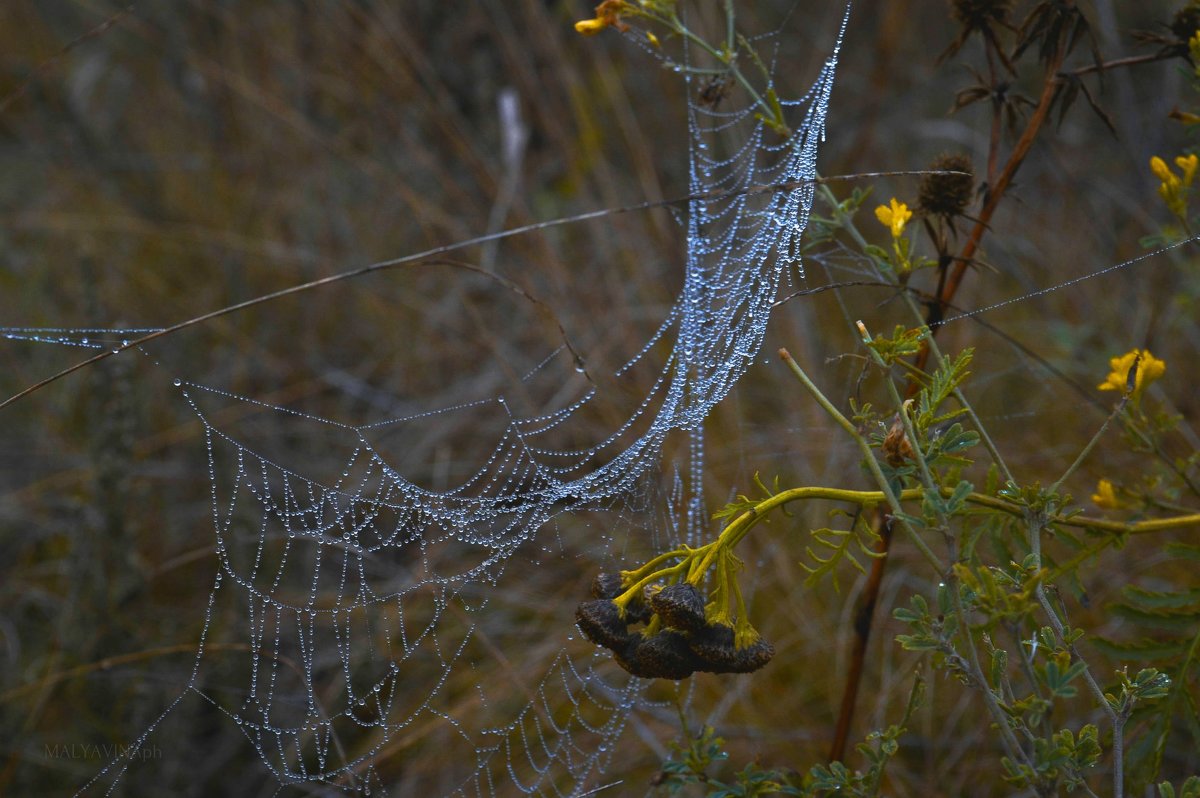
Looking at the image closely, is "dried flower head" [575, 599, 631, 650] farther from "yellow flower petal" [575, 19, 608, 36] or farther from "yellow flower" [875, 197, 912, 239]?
"yellow flower petal" [575, 19, 608, 36]

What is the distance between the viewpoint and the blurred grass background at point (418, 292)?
210 cm

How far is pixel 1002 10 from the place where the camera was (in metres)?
1.32

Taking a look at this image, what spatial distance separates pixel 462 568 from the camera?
247cm

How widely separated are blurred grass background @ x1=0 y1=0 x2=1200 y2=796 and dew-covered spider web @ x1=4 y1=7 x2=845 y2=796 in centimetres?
6

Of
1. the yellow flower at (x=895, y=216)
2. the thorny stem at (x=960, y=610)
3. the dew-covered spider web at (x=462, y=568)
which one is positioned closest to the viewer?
the thorny stem at (x=960, y=610)

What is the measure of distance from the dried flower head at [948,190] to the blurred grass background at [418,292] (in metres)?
0.36

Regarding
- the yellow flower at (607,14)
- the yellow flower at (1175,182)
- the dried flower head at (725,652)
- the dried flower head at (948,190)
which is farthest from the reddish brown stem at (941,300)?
the yellow flower at (607,14)

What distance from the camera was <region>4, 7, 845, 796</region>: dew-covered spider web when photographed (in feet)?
6.22

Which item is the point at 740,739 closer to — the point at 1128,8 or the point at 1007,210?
the point at 1007,210

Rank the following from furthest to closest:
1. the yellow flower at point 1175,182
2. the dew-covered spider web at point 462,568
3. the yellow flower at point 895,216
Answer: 1. the dew-covered spider web at point 462,568
2. the yellow flower at point 1175,182
3. the yellow flower at point 895,216

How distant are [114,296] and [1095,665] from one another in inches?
117

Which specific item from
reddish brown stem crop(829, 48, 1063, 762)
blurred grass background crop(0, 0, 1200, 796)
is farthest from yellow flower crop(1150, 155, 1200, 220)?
blurred grass background crop(0, 0, 1200, 796)

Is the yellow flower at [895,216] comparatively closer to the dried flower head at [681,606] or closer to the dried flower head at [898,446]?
the dried flower head at [898,446]

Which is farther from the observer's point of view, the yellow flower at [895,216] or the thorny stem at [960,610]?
the yellow flower at [895,216]
